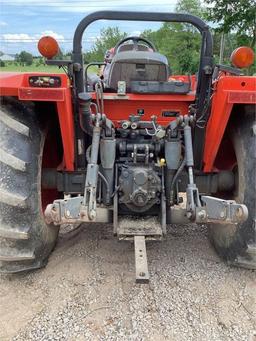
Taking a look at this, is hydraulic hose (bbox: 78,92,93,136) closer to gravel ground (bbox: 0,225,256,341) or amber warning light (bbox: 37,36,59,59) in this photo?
amber warning light (bbox: 37,36,59,59)

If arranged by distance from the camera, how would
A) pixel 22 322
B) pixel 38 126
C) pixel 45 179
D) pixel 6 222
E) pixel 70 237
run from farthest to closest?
1. pixel 70 237
2. pixel 45 179
3. pixel 38 126
4. pixel 6 222
5. pixel 22 322

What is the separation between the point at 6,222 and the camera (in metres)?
2.75

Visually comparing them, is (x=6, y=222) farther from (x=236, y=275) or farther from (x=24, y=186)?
(x=236, y=275)

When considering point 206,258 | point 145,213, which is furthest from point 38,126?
point 206,258

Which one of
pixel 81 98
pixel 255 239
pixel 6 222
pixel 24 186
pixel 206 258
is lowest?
pixel 206 258

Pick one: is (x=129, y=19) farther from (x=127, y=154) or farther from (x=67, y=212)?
(x=67, y=212)

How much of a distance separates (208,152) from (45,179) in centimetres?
124

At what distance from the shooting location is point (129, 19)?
292 cm

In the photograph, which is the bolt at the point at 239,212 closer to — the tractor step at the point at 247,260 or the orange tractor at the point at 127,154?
the orange tractor at the point at 127,154

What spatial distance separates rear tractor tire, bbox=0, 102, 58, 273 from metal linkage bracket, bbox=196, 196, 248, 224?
108cm

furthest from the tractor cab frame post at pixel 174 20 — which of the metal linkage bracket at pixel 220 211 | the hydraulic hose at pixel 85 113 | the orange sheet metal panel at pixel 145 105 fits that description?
the metal linkage bracket at pixel 220 211

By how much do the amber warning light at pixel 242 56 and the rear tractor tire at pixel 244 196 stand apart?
1.14ft

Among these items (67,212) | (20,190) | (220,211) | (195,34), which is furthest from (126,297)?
(195,34)

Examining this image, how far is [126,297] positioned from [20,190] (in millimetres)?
960
